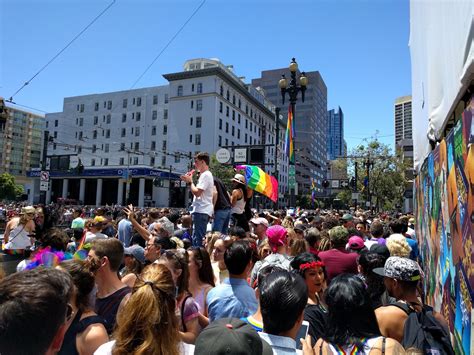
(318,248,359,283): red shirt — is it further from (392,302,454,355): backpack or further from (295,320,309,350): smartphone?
(295,320,309,350): smartphone

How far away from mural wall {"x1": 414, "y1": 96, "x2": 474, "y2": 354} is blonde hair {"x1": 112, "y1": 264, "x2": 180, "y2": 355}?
2.60 meters

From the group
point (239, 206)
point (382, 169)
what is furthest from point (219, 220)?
point (382, 169)

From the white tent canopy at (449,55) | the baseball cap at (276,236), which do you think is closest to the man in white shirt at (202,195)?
the baseball cap at (276,236)

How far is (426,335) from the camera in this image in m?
2.78

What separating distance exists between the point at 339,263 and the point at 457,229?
5.67 ft

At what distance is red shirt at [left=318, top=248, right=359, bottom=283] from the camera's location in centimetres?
503

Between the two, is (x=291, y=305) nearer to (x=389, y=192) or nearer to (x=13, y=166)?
(x=389, y=192)

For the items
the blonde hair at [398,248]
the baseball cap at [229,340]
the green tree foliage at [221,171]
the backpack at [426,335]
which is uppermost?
the green tree foliage at [221,171]

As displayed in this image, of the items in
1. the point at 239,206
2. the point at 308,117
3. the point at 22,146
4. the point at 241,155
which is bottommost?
the point at 239,206

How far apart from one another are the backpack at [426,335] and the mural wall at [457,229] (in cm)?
48

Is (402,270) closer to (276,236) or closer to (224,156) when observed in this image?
(276,236)

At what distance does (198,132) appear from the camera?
6931 cm

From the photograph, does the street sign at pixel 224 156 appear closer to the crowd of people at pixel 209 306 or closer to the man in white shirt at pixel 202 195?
the man in white shirt at pixel 202 195

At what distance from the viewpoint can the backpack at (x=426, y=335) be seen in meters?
2.72
